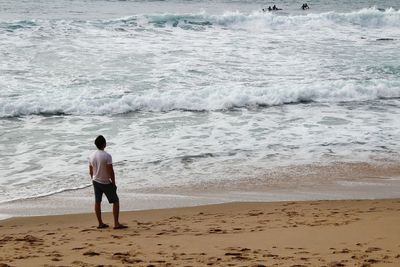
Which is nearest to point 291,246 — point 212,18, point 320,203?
point 320,203

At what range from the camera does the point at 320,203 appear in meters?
8.80

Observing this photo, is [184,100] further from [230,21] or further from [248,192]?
[230,21]

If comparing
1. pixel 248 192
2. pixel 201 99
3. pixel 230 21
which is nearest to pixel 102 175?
pixel 248 192

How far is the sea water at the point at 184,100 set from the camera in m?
11.0

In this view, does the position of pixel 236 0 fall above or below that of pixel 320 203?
above

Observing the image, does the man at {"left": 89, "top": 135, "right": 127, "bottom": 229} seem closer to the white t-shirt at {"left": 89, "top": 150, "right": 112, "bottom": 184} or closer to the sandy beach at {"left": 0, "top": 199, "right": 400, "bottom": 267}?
the white t-shirt at {"left": 89, "top": 150, "right": 112, "bottom": 184}

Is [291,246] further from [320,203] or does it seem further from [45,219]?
[45,219]

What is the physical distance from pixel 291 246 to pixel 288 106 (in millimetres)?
9655

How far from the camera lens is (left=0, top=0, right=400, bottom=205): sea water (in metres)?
11.0

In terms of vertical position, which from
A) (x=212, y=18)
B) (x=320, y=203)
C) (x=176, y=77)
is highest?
(x=212, y=18)

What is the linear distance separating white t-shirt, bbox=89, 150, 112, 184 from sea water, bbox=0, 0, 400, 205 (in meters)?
1.82

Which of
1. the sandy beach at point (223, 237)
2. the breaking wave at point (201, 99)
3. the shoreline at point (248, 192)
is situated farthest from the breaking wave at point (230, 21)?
the sandy beach at point (223, 237)

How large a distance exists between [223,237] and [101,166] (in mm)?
1917

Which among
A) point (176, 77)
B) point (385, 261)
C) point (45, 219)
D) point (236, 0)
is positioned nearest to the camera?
point (385, 261)
